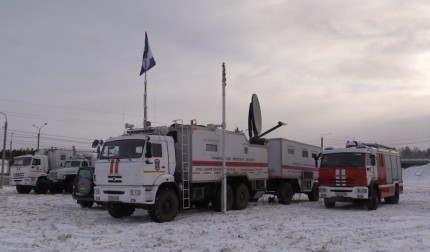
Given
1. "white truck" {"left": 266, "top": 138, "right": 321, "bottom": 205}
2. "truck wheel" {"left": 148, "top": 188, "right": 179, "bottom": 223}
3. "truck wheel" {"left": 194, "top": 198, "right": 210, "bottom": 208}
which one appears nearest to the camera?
"truck wheel" {"left": 148, "top": 188, "right": 179, "bottom": 223}

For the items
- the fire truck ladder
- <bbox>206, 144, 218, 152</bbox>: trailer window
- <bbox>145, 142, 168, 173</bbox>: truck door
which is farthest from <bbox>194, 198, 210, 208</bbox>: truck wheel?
<bbox>145, 142, 168, 173</bbox>: truck door

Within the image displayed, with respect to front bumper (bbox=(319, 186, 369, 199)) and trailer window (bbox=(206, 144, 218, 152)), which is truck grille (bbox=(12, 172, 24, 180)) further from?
front bumper (bbox=(319, 186, 369, 199))

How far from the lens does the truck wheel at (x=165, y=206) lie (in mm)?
14484

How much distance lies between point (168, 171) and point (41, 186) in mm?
18147

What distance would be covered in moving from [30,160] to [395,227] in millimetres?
24694

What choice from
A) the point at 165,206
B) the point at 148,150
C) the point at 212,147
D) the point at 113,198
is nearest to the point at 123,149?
the point at 148,150

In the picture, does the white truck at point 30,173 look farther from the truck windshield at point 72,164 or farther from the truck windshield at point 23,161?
the truck windshield at point 72,164

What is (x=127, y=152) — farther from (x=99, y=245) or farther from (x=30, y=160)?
(x=30, y=160)

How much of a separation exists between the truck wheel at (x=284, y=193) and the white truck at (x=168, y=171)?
302 centimetres

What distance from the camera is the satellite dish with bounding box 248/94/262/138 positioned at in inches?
854

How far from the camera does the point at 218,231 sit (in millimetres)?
12484

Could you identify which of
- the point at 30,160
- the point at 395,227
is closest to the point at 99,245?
the point at 395,227

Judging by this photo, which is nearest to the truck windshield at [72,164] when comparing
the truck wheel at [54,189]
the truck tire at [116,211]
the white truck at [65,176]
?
the white truck at [65,176]

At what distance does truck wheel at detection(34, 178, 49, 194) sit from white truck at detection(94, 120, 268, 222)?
1549 centimetres
